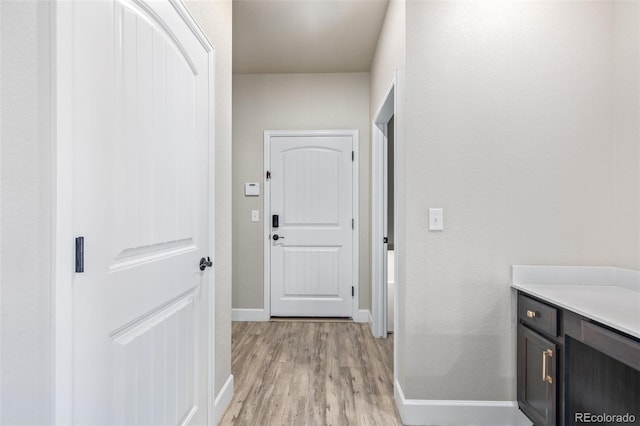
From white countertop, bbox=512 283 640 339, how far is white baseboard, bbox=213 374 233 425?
1.78 m

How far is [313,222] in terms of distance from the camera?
3670mm

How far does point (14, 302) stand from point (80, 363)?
11.2 inches

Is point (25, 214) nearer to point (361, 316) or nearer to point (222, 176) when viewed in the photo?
point (222, 176)

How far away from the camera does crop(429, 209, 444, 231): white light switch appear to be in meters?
1.89

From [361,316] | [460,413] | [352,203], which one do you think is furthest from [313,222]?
[460,413]

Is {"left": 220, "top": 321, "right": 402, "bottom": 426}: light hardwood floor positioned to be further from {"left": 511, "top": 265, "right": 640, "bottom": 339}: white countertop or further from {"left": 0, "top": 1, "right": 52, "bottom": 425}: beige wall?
{"left": 0, "top": 1, "right": 52, "bottom": 425}: beige wall

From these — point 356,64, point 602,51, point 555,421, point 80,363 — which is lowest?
point 555,421

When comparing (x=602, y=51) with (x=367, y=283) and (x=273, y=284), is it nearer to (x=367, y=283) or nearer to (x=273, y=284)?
(x=367, y=283)

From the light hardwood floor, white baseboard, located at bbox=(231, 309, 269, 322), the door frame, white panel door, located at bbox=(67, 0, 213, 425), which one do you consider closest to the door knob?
white panel door, located at bbox=(67, 0, 213, 425)

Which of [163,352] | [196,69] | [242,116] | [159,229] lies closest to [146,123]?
[159,229]

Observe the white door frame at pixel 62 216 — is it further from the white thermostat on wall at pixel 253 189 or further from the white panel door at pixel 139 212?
the white thermostat on wall at pixel 253 189

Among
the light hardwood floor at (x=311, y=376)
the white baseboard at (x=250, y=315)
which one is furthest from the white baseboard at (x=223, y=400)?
the white baseboard at (x=250, y=315)

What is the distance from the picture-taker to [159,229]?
1.29 meters

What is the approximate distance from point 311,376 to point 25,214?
215 centimetres
